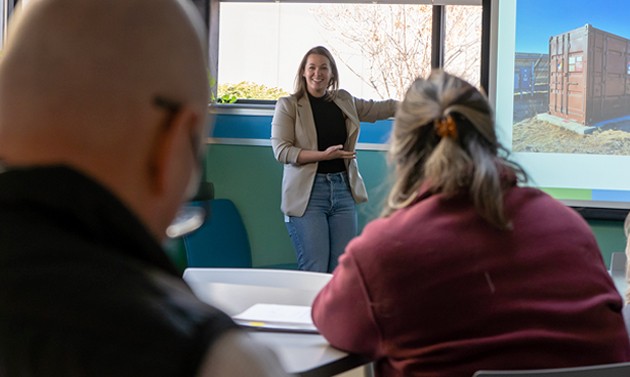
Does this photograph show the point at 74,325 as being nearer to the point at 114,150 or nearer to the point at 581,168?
the point at 114,150

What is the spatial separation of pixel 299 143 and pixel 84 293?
4409 mm

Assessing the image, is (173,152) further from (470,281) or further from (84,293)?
(470,281)

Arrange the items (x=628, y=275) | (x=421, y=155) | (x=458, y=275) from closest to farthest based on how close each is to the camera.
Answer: (x=458, y=275) < (x=421, y=155) < (x=628, y=275)

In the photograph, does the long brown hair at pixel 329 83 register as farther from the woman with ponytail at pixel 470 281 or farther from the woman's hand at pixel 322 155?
the woman with ponytail at pixel 470 281

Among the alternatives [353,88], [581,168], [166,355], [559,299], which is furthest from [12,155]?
[353,88]

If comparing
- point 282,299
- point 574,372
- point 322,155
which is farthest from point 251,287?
point 322,155

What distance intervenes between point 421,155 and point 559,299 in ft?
1.39

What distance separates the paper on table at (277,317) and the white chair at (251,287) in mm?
54

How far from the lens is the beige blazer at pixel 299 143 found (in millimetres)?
4742


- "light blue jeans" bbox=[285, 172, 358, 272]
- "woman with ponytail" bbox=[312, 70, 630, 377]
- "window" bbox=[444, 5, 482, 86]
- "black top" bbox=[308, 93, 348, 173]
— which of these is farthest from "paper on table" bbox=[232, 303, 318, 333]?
"window" bbox=[444, 5, 482, 86]

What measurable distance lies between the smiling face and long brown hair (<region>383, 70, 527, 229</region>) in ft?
9.23

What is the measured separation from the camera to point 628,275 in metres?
2.27

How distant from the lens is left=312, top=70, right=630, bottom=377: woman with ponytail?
66.2 inches

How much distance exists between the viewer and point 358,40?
5.75 meters
